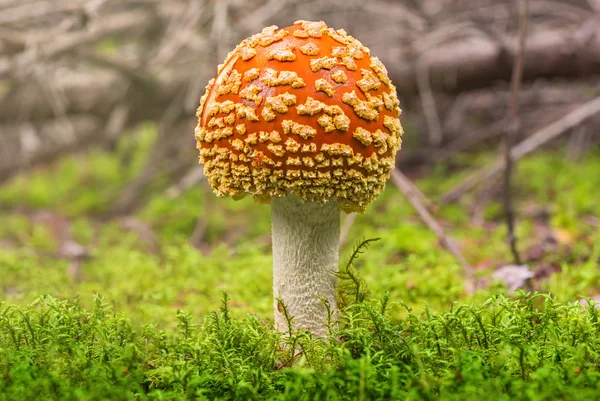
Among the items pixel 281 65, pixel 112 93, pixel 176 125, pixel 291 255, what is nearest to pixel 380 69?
pixel 281 65

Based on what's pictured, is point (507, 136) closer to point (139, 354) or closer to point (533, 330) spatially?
point (533, 330)

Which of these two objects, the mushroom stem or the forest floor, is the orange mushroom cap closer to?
the mushroom stem

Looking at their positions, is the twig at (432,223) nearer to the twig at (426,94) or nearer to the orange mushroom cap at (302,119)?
the orange mushroom cap at (302,119)

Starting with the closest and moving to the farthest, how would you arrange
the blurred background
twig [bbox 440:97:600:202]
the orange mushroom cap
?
the orange mushroom cap < the blurred background < twig [bbox 440:97:600:202]

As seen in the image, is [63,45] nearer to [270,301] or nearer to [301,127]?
[270,301]

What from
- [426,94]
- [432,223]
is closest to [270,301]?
[432,223]

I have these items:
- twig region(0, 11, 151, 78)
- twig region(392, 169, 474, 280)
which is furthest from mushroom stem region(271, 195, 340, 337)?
twig region(0, 11, 151, 78)
